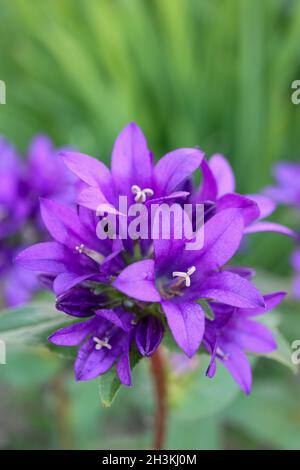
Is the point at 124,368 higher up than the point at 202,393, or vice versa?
the point at 124,368

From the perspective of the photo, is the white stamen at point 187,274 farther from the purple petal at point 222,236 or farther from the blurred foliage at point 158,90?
the blurred foliage at point 158,90

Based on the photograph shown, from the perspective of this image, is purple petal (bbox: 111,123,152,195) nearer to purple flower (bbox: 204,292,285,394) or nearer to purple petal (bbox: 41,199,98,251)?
purple petal (bbox: 41,199,98,251)

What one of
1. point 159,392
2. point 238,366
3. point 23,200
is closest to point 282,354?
point 238,366

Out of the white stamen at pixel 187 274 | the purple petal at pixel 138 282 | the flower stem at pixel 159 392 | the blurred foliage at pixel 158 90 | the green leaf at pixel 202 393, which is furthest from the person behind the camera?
the blurred foliage at pixel 158 90

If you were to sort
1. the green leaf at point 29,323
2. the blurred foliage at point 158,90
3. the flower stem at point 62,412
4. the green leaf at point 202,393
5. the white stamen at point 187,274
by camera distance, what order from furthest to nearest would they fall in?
the blurred foliage at point 158,90
the flower stem at point 62,412
the green leaf at point 202,393
the green leaf at point 29,323
the white stamen at point 187,274

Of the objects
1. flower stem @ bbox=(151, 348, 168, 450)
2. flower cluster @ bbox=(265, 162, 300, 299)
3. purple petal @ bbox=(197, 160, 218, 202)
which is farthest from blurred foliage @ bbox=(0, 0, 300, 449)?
purple petal @ bbox=(197, 160, 218, 202)

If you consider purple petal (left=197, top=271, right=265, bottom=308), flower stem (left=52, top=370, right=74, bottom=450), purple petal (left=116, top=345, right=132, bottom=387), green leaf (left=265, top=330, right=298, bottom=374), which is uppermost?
purple petal (left=197, top=271, right=265, bottom=308)

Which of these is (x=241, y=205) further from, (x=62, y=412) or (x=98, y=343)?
(x=62, y=412)

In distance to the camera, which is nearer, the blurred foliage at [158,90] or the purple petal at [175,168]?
the purple petal at [175,168]

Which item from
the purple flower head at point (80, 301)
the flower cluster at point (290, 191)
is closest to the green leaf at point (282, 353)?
the purple flower head at point (80, 301)
